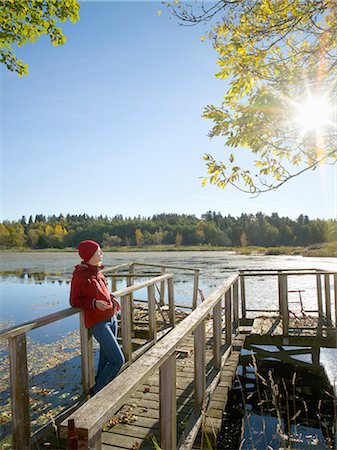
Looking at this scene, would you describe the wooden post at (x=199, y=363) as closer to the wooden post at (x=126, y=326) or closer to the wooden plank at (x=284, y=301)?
the wooden post at (x=126, y=326)

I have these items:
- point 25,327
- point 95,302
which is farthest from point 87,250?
point 25,327

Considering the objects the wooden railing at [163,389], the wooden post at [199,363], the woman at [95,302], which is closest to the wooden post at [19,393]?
the woman at [95,302]

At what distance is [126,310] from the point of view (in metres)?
4.78

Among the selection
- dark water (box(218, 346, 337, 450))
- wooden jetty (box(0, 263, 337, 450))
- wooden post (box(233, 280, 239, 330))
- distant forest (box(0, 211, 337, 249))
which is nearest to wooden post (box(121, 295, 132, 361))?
wooden jetty (box(0, 263, 337, 450))

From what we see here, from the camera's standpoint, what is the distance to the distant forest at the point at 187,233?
278 ft

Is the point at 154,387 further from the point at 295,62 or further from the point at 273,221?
the point at 273,221

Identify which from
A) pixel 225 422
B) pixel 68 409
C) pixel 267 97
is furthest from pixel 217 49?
pixel 225 422

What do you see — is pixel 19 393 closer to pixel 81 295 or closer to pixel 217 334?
pixel 81 295

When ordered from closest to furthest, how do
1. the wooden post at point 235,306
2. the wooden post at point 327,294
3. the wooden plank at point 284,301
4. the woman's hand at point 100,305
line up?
1. the woman's hand at point 100,305
2. the wooden post at point 235,306
3. the wooden plank at point 284,301
4. the wooden post at point 327,294

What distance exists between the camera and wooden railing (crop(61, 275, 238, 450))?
1289 mm

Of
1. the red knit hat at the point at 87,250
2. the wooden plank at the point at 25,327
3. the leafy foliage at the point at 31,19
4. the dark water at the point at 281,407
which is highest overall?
the leafy foliage at the point at 31,19

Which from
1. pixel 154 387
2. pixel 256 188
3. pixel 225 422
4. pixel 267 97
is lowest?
pixel 225 422

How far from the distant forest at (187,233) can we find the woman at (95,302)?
261ft

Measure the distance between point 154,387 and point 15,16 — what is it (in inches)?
234
